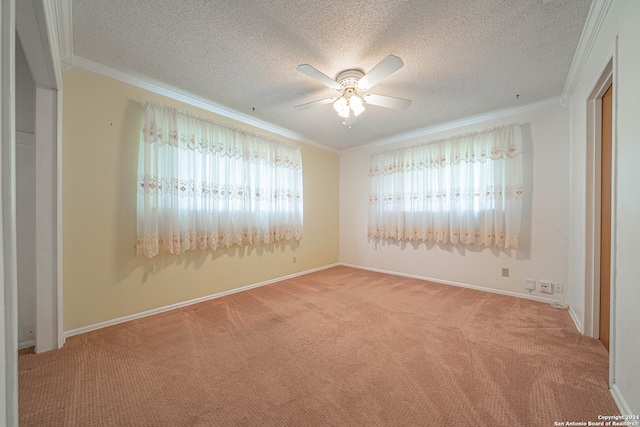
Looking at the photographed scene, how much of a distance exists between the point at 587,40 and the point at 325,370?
3053 millimetres

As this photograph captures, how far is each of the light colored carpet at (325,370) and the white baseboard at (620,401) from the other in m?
0.03

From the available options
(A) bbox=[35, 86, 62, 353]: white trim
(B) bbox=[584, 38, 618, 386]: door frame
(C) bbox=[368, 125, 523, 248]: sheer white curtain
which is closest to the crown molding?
(B) bbox=[584, 38, 618, 386]: door frame

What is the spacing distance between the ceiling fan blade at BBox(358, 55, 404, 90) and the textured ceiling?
0.73 feet

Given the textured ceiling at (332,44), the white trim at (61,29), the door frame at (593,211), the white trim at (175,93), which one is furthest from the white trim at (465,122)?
the white trim at (61,29)

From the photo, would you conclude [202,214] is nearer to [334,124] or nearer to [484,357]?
[334,124]

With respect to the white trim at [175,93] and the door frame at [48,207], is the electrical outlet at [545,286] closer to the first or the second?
the white trim at [175,93]

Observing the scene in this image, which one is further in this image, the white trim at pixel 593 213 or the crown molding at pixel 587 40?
the white trim at pixel 593 213

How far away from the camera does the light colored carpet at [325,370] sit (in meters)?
1.27

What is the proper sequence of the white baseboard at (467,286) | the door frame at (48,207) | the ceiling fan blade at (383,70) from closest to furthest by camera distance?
the ceiling fan blade at (383,70) → the door frame at (48,207) → the white baseboard at (467,286)

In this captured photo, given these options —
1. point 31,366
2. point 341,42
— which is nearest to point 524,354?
point 341,42

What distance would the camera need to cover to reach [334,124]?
349 cm

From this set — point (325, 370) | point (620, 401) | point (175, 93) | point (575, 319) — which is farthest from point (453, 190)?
point (175, 93)

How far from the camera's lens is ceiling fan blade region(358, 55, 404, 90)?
1672 millimetres

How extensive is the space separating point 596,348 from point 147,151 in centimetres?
422
